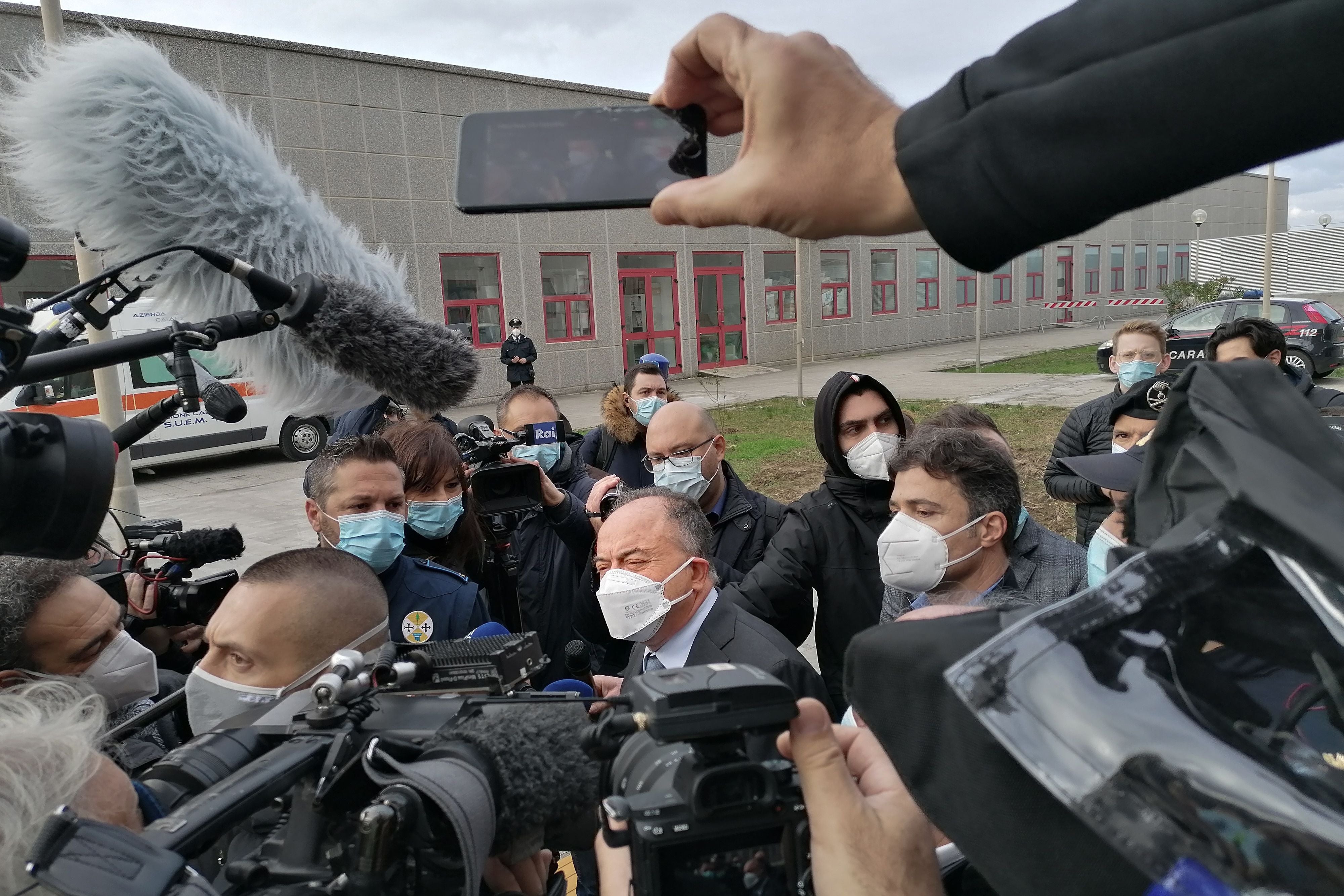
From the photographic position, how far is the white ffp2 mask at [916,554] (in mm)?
2693

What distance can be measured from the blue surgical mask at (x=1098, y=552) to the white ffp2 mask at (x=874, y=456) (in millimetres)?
778

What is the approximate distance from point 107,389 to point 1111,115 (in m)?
5.38

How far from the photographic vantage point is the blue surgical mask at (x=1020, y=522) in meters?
2.86

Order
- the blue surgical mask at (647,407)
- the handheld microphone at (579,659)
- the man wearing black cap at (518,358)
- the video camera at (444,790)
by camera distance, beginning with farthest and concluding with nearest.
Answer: the man wearing black cap at (518,358) → the blue surgical mask at (647,407) → the handheld microphone at (579,659) → the video camera at (444,790)

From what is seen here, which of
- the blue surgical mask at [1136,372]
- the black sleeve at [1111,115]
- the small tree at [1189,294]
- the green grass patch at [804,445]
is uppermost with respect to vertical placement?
the black sleeve at [1111,115]

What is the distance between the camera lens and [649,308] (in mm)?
19969

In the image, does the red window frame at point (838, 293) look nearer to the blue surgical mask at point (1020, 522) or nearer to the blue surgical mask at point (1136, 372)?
the blue surgical mask at point (1136, 372)

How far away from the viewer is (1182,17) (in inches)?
25.1

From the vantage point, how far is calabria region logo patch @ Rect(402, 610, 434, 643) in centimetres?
286

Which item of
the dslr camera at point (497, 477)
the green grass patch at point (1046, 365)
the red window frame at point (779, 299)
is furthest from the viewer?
the red window frame at point (779, 299)

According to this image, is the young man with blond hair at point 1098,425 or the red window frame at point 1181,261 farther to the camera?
the red window frame at point 1181,261

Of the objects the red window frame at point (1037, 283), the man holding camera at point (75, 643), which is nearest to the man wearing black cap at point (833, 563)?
the man holding camera at point (75, 643)

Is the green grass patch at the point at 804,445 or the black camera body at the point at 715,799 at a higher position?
the black camera body at the point at 715,799

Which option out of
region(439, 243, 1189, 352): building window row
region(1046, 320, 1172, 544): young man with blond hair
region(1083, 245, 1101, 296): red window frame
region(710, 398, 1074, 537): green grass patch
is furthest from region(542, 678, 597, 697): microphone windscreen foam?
region(1083, 245, 1101, 296): red window frame
